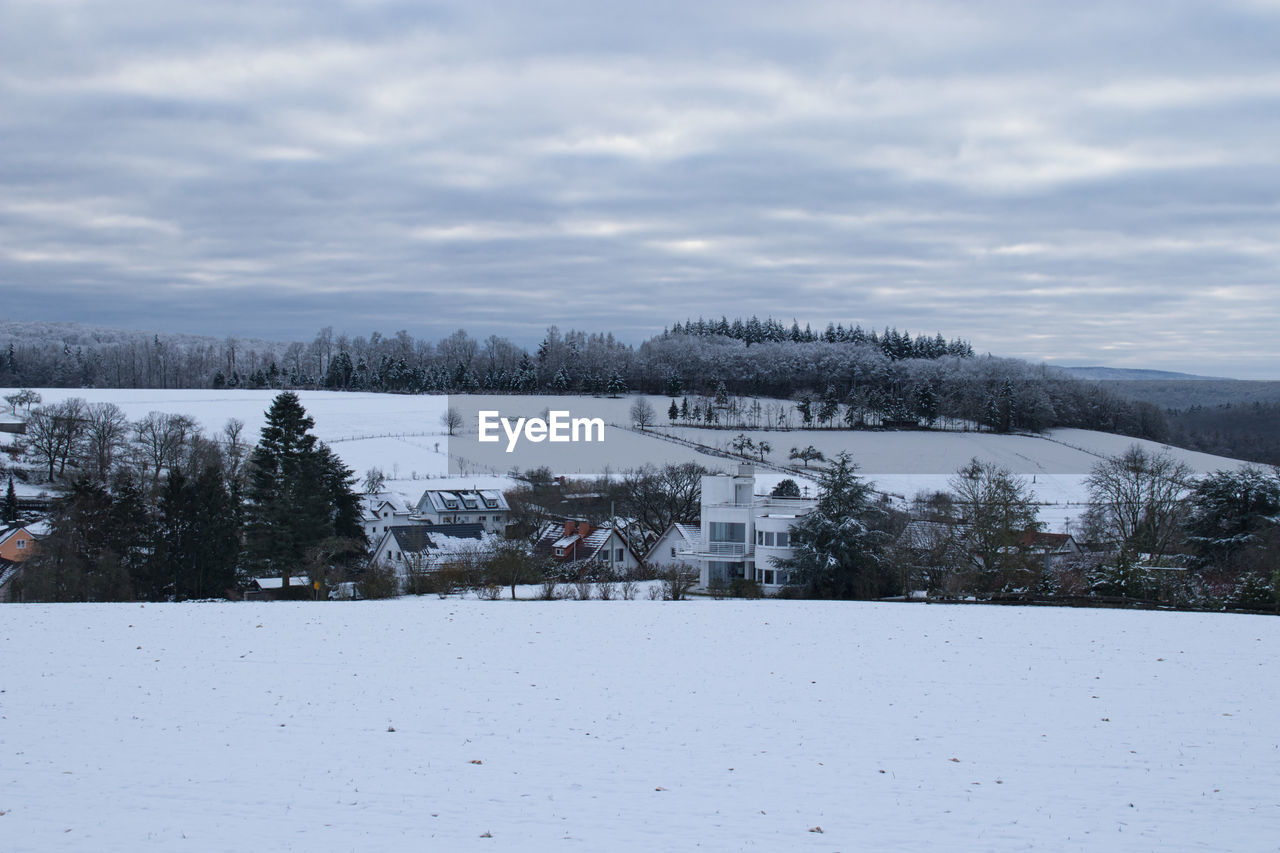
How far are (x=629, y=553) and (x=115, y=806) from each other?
113 ft

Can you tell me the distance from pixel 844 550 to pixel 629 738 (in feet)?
56.4

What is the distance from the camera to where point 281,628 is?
669 inches

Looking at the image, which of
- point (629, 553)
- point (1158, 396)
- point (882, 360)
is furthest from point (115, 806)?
point (1158, 396)

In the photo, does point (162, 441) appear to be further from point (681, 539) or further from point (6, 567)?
point (681, 539)

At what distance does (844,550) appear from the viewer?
26.4 m

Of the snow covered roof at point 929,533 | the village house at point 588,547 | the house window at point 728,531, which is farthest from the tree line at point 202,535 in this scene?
the snow covered roof at point 929,533

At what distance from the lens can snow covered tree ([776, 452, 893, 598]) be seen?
26422mm

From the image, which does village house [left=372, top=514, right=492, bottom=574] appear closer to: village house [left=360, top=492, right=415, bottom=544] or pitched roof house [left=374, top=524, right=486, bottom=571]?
pitched roof house [left=374, top=524, right=486, bottom=571]

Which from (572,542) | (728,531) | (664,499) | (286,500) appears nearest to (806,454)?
(664,499)

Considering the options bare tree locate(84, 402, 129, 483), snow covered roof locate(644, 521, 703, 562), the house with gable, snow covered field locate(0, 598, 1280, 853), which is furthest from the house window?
bare tree locate(84, 402, 129, 483)

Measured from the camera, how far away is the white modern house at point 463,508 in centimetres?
5341

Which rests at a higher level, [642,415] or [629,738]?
[642,415]

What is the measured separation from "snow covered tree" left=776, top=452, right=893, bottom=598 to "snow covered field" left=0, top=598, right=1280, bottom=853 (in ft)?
29.5

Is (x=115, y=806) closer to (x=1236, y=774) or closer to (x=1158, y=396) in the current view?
(x=1236, y=774)
